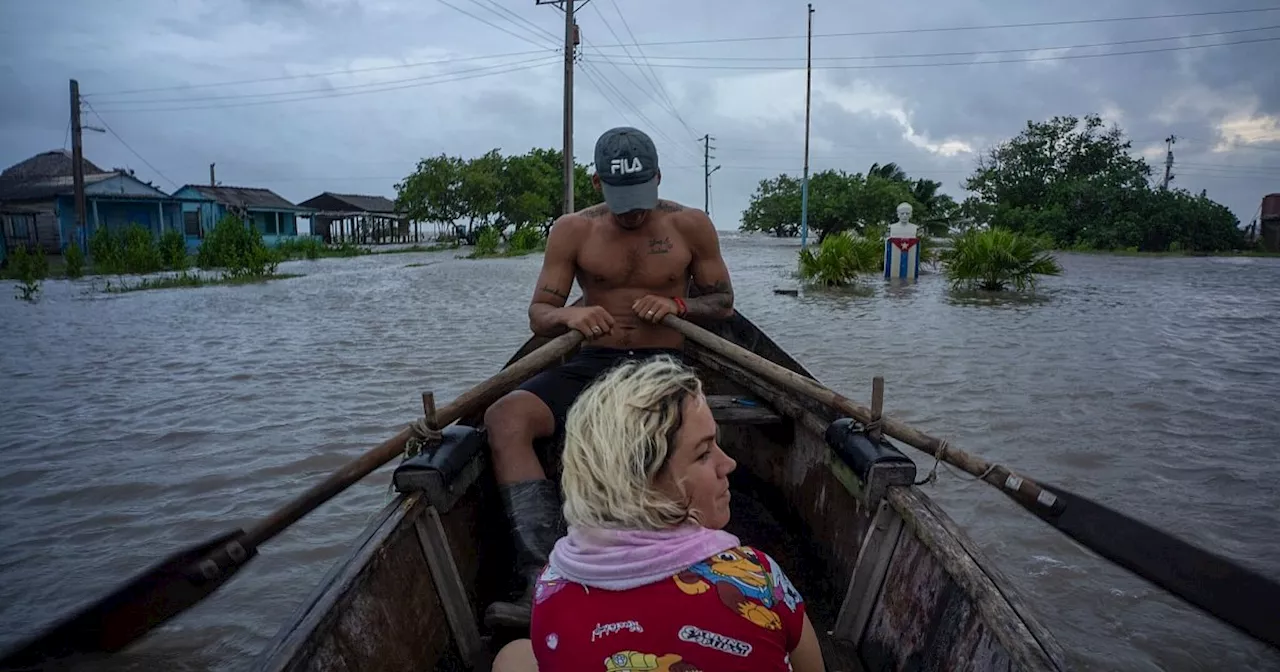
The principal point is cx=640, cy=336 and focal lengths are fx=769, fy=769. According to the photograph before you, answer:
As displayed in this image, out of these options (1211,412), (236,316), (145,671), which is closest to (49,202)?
(236,316)

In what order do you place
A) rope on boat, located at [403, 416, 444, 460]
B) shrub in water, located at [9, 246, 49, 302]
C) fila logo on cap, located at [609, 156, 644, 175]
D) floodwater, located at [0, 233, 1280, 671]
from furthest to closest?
1. shrub in water, located at [9, 246, 49, 302]
2. floodwater, located at [0, 233, 1280, 671]
3. fila logo on cap, located at [609, 156, 644, 175]
4. rope on boat, located at [403, 416, 444, 460]

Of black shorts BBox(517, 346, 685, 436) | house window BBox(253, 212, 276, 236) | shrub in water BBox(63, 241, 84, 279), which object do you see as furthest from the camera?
house window BBox(253, 212, 276, 236)

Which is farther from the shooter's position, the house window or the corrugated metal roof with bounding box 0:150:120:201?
the house window

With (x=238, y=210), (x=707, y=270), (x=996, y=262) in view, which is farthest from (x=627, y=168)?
(x=238, y=210)

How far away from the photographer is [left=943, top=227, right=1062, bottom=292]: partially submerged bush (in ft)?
43.2

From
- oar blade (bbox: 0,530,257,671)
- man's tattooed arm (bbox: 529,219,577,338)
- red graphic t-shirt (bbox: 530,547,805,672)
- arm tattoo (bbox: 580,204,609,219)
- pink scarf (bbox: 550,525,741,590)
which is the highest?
arm tattoo (bbox: 580,204,609,219)

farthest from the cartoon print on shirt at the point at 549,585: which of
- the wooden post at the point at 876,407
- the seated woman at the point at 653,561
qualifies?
the wooden post at the point at 876,407

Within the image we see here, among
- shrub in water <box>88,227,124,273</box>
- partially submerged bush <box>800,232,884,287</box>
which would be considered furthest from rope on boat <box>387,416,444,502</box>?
shrub in water <box>88,227,124,273</box>

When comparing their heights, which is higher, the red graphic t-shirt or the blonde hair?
the blonde hair

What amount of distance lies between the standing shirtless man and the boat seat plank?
0.32 m

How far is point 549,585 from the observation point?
4.08 feet

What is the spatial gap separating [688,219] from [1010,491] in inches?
75.2

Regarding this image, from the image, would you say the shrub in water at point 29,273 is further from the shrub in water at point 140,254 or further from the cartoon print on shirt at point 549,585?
the cartoon print on shirt at point 549,585

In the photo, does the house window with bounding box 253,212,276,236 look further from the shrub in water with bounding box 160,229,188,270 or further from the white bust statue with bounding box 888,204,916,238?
the white bust statue with bounding box 888,204,916,238
